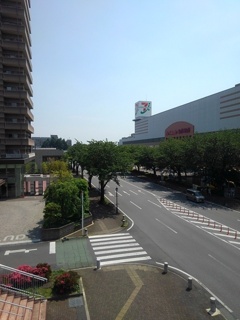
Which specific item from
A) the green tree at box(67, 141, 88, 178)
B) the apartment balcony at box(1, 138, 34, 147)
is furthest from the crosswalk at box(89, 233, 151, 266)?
the apartment balcony at box(1, 138, 34, 147)

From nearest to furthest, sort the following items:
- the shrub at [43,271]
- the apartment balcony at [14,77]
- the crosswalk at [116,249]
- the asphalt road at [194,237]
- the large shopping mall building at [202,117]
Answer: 1. the shrub at [43,271]
2. the asphalt road at [194,237]
3. the crosswalk at [116,249]
4. the apartment balcony at [14,77]
5. the large shopping mall building at [202,117]

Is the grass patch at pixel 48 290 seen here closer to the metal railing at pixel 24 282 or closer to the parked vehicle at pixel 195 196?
the metal railing at pixel 24 282

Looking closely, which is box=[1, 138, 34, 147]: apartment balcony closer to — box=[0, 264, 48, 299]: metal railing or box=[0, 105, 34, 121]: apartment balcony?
box=[0, 105, 34, 121]: apartment balcony

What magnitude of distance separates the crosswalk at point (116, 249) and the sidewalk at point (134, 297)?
1422mm

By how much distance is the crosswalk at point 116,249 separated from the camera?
69.7 ft

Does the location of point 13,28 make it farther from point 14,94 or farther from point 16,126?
point 16,126

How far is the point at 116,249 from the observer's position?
2331 centimetres

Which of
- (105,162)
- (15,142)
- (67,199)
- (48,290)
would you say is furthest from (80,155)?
(48,290)

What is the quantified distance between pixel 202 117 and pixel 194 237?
220 feet

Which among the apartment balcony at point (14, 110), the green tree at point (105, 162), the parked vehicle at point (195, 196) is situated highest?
the apartment balcony at point (14, 110)

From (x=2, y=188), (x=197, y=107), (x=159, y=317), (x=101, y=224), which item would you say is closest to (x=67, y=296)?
(x=159, y=317)

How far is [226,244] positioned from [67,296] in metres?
15.2

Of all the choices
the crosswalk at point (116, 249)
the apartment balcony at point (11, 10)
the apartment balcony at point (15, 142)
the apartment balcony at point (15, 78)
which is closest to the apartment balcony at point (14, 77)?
the apartment balcony at point (15, 78)

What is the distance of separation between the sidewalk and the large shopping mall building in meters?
60.3
